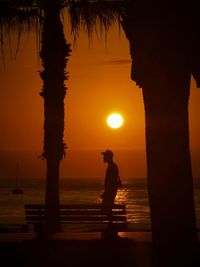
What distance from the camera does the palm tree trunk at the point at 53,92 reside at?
643 inches

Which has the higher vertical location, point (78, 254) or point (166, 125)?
point (166, 125)

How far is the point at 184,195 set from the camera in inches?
227

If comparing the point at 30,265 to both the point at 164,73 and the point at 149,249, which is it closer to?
the point at 149,249

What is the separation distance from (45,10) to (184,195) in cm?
1117

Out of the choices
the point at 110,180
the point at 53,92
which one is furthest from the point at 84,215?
the point at 53,92

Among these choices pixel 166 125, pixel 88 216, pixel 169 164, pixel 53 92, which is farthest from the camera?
pixel 53 92

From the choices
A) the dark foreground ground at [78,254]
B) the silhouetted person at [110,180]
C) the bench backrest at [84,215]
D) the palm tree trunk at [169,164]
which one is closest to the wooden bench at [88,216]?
the bench backrest at [84,215]

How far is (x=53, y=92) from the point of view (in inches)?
664

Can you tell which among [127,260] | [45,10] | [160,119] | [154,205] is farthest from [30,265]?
[45,10]

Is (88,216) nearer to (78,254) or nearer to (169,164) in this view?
(78,254)

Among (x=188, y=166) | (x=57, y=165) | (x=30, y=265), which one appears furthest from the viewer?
(x=57, y=165)

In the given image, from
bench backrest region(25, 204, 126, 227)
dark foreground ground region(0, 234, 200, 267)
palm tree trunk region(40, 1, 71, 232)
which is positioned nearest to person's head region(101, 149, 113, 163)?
bench backrest region(25, 204, 126, 227)

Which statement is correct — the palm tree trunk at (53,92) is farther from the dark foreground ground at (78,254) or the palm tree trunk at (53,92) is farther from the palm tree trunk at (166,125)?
the palm tree trunk at (166,125)

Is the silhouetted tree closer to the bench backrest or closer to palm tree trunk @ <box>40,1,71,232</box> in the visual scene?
the bench backrest
